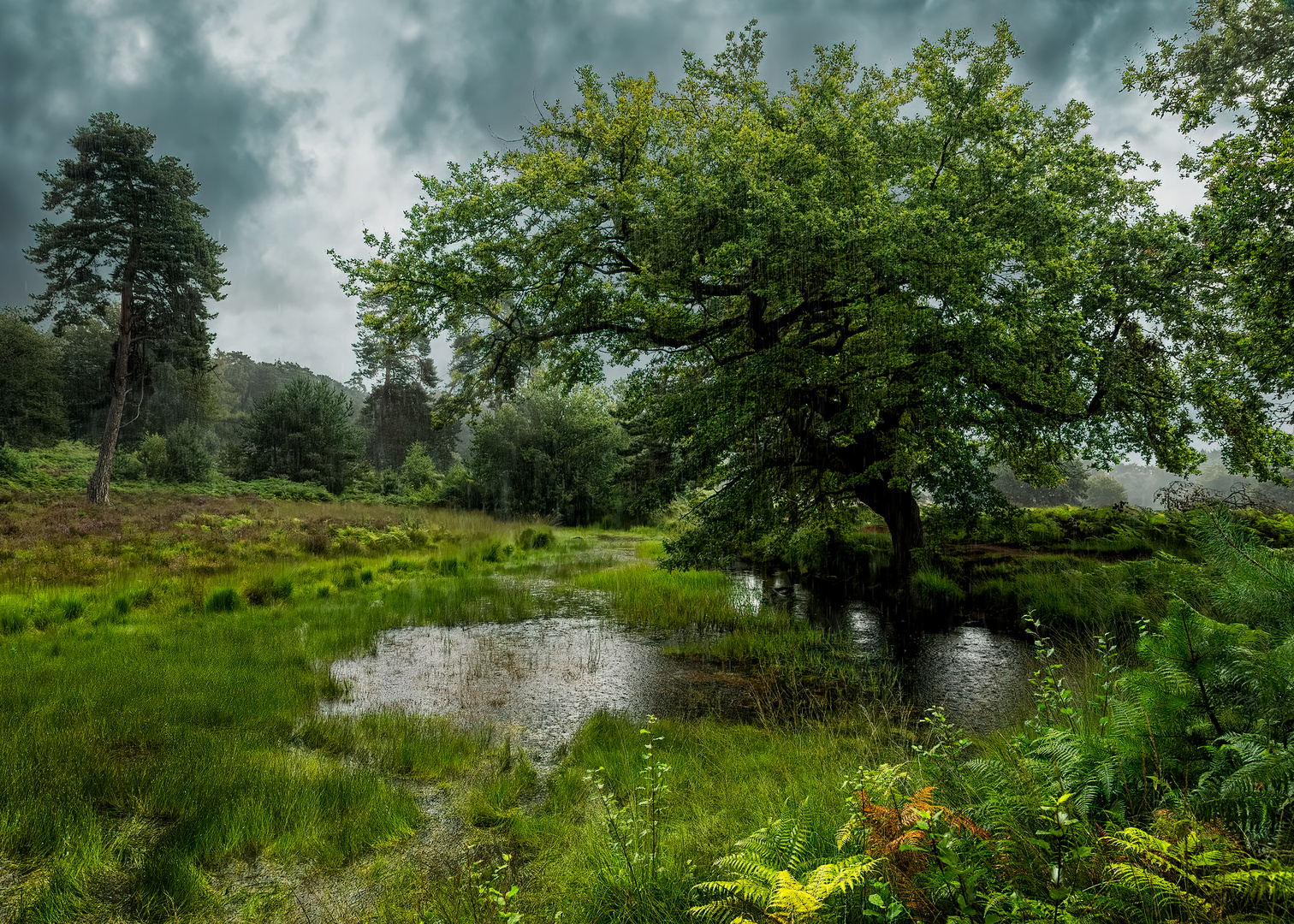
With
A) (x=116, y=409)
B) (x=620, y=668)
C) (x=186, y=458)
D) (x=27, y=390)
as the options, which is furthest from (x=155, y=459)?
(x=620, y=668)

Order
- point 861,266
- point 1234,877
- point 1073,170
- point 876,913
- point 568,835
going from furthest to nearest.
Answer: point 1073,170 < point 861,266 < point 568,835 < point 876,913 < point 1234,877

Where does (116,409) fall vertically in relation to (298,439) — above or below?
below

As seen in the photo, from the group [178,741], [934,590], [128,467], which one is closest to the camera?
[178,741]

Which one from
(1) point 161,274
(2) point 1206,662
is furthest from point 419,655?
(1) point 161,274

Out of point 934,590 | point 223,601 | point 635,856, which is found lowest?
point 223,601

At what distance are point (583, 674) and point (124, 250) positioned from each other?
27471 millimetres

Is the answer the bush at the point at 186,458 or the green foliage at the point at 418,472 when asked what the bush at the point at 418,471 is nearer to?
the green foliage at the point at 418,472

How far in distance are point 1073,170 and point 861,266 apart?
451 centimetres

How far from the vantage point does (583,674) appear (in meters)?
7.86

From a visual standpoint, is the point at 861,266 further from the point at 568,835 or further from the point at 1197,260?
the point at 568,835

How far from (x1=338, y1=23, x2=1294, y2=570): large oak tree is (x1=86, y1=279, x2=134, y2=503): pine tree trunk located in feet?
54.6

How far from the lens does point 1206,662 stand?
226 centimetres

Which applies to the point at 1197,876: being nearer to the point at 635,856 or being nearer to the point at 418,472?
the point at 635,856

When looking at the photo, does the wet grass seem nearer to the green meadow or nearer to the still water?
the green meadow
